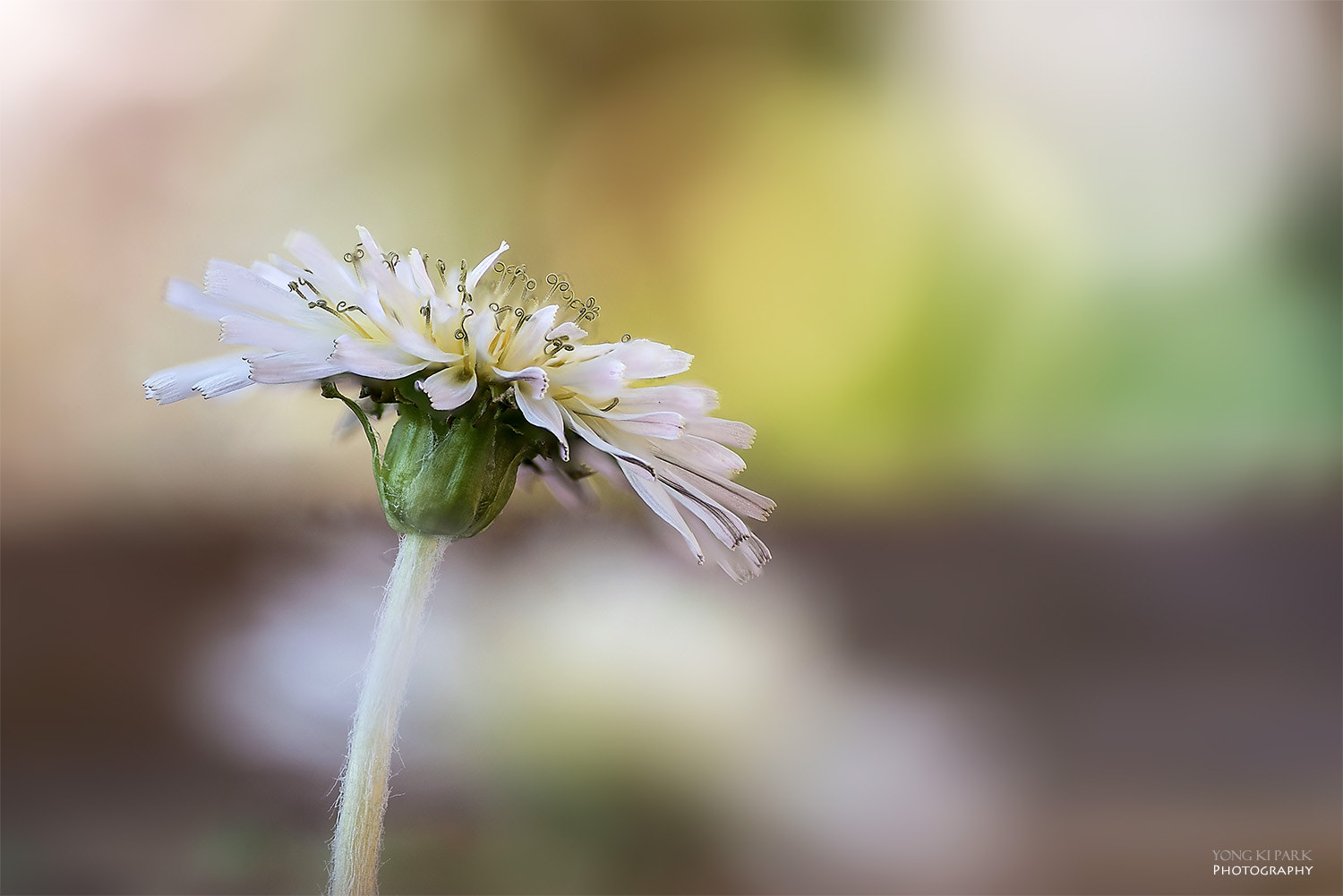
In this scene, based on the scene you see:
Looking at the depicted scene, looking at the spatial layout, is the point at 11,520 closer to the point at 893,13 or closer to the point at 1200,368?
the point at 893,13

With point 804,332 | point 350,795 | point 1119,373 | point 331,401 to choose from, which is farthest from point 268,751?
point 1119,373

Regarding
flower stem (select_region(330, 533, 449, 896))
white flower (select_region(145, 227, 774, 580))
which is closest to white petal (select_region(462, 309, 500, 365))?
white flower (select_region(145, 227, 774, 580))

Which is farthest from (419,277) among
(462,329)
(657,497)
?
(657,497)

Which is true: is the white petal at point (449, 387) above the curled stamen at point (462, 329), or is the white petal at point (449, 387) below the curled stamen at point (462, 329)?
below

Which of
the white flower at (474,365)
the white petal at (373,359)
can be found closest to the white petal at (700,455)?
the white flower at (474,365)

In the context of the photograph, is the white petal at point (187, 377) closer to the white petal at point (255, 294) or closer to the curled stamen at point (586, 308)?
the white petal at point (255, 294)

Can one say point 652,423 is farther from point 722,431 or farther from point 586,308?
point 586,308

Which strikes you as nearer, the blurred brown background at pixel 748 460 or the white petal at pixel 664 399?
the white petal at pixel 664 399

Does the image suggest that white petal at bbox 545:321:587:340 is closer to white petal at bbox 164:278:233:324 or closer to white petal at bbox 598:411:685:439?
white petal at bbox 598:411:685:439
